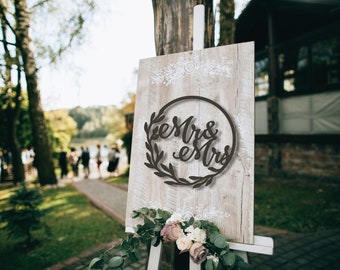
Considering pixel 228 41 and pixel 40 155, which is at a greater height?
pixel 228 41

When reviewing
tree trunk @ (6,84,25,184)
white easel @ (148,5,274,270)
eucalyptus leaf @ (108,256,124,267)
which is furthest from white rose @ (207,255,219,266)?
tree trunk @ (6,84,25,184)

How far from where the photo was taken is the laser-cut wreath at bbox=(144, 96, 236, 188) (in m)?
1.46

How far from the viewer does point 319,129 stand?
7137mm

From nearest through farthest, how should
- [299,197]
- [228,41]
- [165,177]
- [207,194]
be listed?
1. [207,194]
2. [165,177]
3. [299,197]
4. [228,41]

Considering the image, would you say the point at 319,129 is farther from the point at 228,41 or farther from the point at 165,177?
the point at 165,177

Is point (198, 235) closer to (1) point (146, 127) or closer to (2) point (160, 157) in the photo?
(2) point (160, 157)

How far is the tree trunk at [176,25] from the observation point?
74.7 inches

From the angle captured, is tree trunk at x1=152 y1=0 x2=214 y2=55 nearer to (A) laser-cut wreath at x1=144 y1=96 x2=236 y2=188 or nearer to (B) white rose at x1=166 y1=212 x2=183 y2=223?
(A) laser-cut wreath at x1=144 y1=96 x2=236 y2=188

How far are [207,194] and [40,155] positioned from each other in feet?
31.4

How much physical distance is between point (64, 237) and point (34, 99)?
6437 millimetres

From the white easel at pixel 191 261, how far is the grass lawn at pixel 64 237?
2.78 metres

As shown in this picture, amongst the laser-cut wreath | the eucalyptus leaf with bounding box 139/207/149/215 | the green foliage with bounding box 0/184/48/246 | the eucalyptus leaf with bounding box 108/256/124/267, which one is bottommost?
the green foliage with bounding box 0/184/48/246

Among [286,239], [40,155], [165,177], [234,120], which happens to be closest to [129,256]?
[165,177]

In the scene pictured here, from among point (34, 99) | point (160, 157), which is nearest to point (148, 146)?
point (160, 157)
